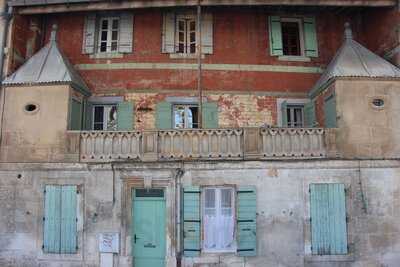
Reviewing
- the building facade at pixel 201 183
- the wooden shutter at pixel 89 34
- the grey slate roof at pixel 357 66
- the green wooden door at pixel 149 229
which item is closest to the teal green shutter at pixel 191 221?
the building facade at pixel 201 183

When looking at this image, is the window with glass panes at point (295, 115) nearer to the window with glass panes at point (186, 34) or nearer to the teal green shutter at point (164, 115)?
the window with glass panes at point (186, 34)

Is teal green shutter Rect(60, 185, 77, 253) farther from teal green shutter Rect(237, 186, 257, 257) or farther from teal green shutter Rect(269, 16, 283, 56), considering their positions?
teal green shutter Rect(269, 16, 283, 56)

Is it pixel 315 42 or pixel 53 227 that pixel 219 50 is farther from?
pixel 53 227

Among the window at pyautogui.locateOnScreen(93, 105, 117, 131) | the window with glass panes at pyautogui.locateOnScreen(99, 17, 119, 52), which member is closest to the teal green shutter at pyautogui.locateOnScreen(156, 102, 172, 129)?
the window at pyautogui.locateOnScreen(93, 105, 117, 131)

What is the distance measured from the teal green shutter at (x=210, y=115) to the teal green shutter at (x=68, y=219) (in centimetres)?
474

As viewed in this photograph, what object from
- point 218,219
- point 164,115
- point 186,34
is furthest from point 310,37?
point 218,219

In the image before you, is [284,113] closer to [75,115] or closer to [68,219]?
[75,115]

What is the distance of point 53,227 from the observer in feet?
37.6

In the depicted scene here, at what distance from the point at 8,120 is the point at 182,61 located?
5.88 meters

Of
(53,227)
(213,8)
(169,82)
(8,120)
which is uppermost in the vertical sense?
(213,8)

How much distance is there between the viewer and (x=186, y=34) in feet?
46.8

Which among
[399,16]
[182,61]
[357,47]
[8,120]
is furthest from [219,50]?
[8,120]

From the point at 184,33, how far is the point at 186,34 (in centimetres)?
8

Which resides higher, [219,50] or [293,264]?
[219,50]
